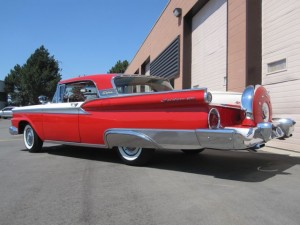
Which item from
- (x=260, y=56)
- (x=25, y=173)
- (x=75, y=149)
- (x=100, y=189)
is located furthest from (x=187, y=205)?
(x=260, y=56)

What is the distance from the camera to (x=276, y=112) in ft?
31.8

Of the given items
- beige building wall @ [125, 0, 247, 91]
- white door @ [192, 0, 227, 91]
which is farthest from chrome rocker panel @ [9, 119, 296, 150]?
white door @ [192, 0, 227, 91]

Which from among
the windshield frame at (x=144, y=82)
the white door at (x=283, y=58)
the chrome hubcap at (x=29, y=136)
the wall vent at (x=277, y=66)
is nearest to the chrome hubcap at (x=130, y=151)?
the windshield frame at (x=144, y=82)

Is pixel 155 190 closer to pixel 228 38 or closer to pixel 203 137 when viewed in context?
pixel 203 137

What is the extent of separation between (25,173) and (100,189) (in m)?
1.98

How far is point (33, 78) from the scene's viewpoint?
201ft

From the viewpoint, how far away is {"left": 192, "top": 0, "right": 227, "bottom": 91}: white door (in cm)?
1305

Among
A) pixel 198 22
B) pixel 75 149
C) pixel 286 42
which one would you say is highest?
pixel 198 22

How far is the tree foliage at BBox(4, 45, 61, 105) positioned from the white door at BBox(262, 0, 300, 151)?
2107 inches

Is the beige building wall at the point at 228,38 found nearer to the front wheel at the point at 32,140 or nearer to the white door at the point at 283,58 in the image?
the white door at the point at 283,58

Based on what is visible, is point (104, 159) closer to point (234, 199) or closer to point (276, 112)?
point (234, 199)

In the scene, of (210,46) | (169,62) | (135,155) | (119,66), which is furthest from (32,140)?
(119,66)

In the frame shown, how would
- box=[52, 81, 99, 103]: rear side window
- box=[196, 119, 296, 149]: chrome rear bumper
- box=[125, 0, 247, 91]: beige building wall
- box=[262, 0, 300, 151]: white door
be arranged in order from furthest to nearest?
box=[125, 0, 247, 91]: beige building wall < box=[262, 0, 300, 151]: white door < box=[52, 81, 99, 103]: rear side window < box=[196, 119, 296, 149]: chrome rear bumper

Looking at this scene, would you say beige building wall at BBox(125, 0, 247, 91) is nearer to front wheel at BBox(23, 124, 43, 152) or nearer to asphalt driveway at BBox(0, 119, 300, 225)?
asphalt driveway at BBox(0, 119, 300, 225)
